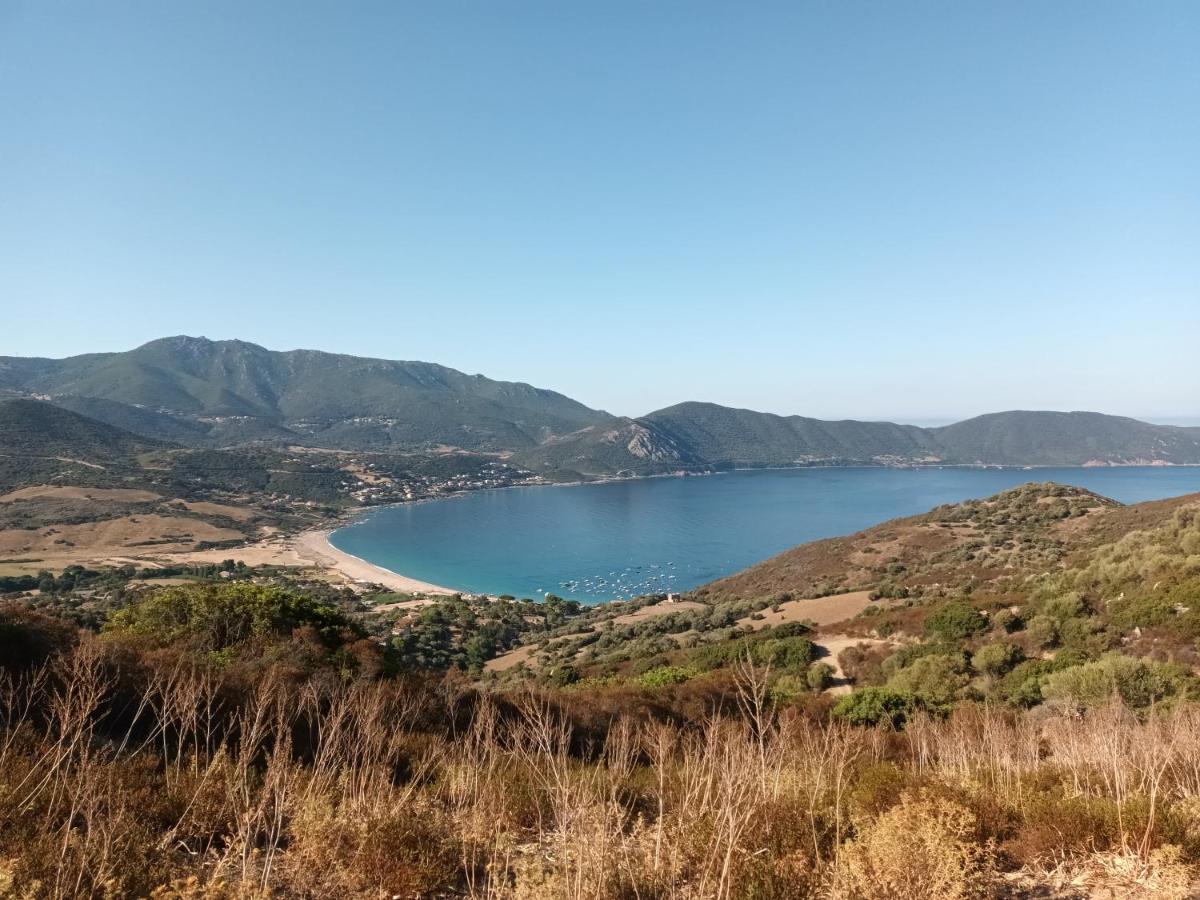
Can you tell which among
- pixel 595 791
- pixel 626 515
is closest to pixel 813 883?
pixel 595 791

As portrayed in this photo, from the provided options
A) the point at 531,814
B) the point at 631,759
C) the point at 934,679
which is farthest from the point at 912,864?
the point at 934,679

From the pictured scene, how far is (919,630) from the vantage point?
20031mm

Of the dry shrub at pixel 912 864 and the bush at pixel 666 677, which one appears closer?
the dry shrub at pixel 912 864

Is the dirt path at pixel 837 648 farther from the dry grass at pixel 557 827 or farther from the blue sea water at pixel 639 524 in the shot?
the blue sea water at pixel 639 524

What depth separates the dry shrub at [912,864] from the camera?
3.58m

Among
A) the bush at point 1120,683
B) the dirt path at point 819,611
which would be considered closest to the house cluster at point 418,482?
the dirt path at point 819,611

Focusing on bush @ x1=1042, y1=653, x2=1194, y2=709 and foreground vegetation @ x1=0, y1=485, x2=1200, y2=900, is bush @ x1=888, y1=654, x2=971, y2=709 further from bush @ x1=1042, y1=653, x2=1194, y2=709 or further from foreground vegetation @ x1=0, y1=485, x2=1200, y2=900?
bush @ x1=1042, y1=653, x2=1194, y2=709

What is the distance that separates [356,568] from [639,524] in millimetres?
55265

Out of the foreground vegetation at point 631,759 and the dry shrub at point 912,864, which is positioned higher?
the dry shrub at point 912,864

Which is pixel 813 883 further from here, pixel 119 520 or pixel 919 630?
pixel 119 520

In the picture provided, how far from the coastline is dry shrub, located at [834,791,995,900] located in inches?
2489

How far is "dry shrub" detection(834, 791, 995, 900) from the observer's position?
3582mm

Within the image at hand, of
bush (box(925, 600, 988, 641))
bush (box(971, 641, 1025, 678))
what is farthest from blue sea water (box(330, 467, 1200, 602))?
bush (box(971, 641, 1025, 678))

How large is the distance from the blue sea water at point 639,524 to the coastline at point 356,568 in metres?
3.07
